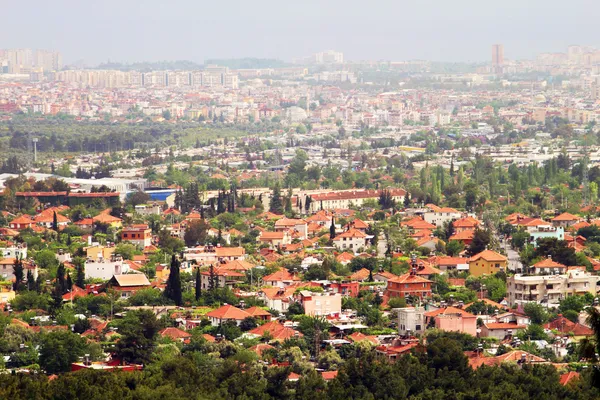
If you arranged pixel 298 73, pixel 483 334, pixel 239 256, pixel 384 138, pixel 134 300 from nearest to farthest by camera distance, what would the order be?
1. pixel 483 334
2. pixel 134 300
3. pixel 239 256
4. pixel 384 138
5. pixel 298 73

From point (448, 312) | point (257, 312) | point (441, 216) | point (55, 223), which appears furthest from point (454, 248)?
point (55, 223)

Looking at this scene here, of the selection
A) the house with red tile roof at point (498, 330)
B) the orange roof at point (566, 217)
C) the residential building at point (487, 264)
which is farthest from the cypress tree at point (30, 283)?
the orange roof at point (566, 217)

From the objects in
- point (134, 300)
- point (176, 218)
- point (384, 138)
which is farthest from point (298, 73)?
point (134, 300)

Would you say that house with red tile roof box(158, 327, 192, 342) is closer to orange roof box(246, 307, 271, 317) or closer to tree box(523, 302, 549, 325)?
orange roof box(246, 307, 271, 317)

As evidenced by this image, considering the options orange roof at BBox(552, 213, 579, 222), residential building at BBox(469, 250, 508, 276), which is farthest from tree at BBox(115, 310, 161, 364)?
orange roof at BBox(552, 213, 579, 222)

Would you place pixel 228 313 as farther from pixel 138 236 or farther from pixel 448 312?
pixel 138 236

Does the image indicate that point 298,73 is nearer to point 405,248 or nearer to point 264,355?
point 405,248
